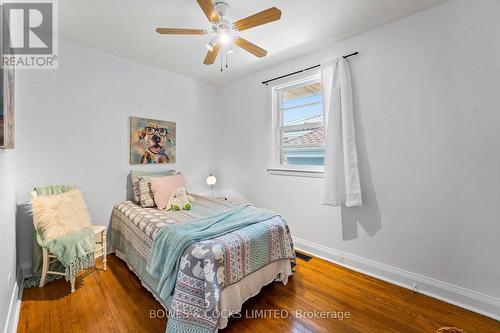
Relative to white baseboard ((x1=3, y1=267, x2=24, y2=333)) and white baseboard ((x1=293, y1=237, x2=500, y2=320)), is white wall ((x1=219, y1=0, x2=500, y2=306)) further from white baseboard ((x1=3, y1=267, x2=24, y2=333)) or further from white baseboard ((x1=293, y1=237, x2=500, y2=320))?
white baseboard ((x1=3, y1=267, x2=24, y2=333))

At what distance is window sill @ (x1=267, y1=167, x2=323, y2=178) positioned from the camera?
280 cm

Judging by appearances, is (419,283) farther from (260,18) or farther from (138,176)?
(138,176)

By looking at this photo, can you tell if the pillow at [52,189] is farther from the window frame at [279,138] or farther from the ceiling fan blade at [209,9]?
the window frame at [279,138]

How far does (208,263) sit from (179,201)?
1.30 m

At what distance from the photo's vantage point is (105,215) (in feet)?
9.30

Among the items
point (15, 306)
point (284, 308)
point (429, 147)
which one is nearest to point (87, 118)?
point (15, 306)

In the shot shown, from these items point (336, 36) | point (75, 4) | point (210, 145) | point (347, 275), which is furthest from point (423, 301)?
point (75, 4)

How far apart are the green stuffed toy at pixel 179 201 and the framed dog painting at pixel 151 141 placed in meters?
0.72

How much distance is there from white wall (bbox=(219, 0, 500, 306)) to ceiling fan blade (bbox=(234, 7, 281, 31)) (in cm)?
126

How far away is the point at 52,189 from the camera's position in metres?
2.37

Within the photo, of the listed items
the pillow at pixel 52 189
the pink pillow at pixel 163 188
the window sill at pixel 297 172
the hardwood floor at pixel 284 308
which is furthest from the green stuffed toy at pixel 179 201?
the window sill at pixel 297 172

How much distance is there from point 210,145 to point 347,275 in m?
2.88

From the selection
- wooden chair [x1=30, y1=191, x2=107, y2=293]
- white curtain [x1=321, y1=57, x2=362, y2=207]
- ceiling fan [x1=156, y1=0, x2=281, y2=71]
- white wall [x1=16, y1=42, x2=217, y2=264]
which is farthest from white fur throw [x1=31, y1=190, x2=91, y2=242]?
white curtain [x1=321, y1=57, x2=362, y2=207]

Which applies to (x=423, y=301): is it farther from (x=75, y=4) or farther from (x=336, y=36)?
(x=75, y=4)
